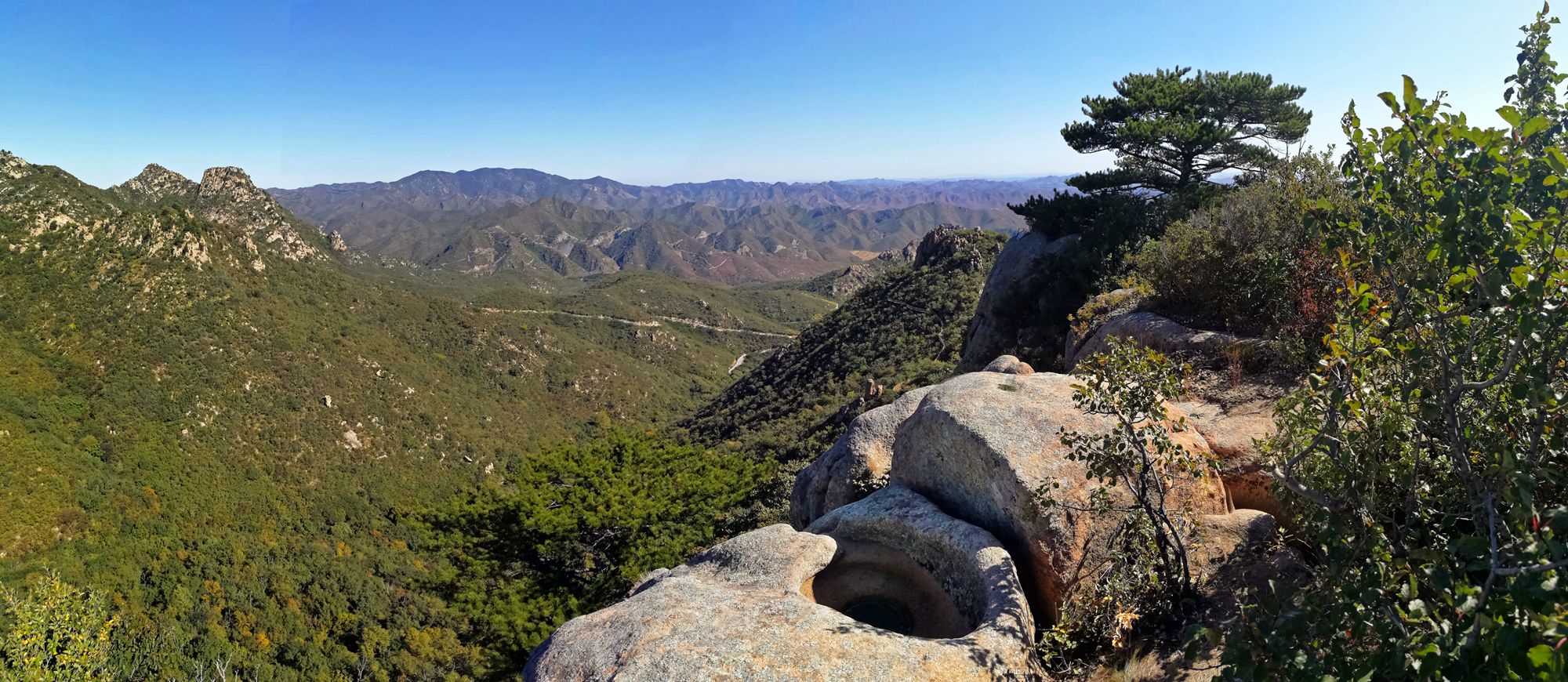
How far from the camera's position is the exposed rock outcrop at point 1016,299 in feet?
89.1

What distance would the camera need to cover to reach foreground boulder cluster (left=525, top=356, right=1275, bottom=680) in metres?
6.59

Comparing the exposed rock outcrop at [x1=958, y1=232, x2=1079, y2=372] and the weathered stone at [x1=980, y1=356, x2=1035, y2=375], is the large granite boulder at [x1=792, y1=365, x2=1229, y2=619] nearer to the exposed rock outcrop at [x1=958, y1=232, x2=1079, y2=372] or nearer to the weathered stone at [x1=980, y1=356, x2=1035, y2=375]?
the weathered stone at [x1=980, y1=356, x2=1035, y2=375]

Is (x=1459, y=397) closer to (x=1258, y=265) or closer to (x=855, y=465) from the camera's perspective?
(x=855, y=465)

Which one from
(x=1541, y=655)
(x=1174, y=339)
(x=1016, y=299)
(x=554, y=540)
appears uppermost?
(x=1541, y=655)

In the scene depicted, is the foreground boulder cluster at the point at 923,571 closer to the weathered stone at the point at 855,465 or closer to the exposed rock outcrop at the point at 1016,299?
the weathered stone at the point at 855,465

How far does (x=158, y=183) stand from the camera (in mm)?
144250

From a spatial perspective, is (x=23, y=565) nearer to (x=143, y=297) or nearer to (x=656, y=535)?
(x=143, y=297)

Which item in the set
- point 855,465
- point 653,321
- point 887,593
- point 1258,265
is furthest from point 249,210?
point 1258,265

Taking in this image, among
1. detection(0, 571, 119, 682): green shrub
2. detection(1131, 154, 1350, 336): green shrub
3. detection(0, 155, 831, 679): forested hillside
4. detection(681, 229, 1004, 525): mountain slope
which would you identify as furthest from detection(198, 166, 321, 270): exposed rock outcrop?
detection(1131, 154, 1350, 336): green shrub

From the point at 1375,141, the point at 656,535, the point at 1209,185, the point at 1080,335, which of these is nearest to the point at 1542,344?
the point at 1375,141

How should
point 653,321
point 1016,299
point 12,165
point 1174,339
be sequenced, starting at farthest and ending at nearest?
point 653,321 < point 12,165 < point 1016,299 < point 1174,339

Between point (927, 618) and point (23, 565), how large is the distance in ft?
203

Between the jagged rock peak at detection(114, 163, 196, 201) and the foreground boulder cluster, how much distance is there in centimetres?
18206

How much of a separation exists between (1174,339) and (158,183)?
203 meters
